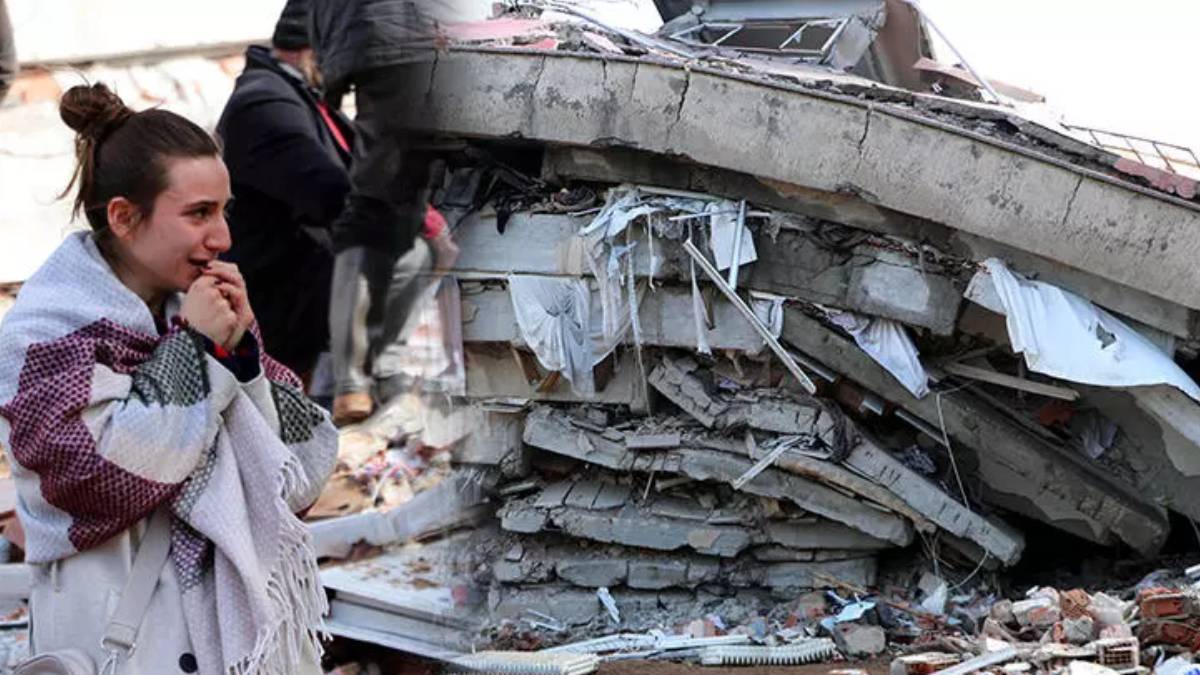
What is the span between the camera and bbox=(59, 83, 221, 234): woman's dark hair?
2389mm

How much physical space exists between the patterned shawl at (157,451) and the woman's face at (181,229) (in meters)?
0.06

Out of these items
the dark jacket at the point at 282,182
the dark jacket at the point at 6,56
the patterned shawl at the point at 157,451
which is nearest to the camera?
the patterned shawl at the point at 157,451

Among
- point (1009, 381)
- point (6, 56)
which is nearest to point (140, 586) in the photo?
point (6, 56)

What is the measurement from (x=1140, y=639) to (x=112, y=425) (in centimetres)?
698

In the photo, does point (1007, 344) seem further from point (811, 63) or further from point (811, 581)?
point (811, 63)

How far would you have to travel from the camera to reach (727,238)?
1072cm

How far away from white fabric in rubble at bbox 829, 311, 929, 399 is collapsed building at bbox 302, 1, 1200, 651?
0.02 metres

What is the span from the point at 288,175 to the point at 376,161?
6.6 inches

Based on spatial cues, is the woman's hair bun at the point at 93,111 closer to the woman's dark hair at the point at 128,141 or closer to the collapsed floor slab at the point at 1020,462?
the woman's dark hair at the point at 128,141

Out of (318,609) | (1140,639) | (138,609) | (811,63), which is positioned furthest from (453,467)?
(811,63)

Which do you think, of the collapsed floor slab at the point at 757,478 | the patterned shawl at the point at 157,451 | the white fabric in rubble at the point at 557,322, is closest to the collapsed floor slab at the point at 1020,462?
the collapsed floor slab at the point at 757,478

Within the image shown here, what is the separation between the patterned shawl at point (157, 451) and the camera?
90.6 inches

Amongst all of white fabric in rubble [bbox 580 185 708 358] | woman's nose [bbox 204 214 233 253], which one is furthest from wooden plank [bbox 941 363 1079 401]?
woman's nose [bbox 204 214 233 253]

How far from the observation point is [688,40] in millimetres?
13055
